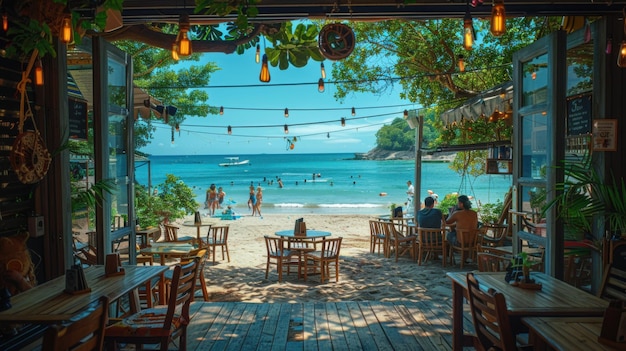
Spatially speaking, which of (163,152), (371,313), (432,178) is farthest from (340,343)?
(163,152)

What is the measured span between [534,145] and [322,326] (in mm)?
2419

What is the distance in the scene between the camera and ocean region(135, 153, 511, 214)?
30.3 metres

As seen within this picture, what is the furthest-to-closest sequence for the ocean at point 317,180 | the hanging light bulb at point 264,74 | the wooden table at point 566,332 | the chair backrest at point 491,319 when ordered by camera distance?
the ocean at point 317,180, the hanging light bulb at point 264,74, the chair backrest at point 491,319, the wooden table at point 566,332

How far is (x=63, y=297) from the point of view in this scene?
2914 mm

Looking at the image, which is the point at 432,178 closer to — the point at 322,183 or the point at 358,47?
the point at 322,183

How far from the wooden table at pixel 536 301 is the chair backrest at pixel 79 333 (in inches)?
78.0

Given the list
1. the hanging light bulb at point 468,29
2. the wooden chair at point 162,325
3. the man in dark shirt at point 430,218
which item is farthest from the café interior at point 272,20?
the man in dark shirt at point 430,218

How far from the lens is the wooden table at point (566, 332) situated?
212 centimetres

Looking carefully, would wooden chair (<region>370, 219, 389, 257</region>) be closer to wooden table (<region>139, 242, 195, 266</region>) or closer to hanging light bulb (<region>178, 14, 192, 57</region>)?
wooden table (<region>139, 242, 195, 266</region>)

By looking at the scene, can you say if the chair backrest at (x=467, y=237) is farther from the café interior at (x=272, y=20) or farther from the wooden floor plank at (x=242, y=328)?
the wooden floor plank at (x=242, y=328)

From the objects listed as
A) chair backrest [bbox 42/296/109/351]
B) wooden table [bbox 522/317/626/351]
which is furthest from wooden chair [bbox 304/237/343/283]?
chair backrest [bbox 42/296/109/351]

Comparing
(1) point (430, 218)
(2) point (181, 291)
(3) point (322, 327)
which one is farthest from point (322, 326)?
(1) point (430, 218)

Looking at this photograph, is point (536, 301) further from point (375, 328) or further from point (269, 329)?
point (269, 329)

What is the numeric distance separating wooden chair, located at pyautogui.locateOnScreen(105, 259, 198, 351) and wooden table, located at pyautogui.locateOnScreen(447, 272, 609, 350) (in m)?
1.80
